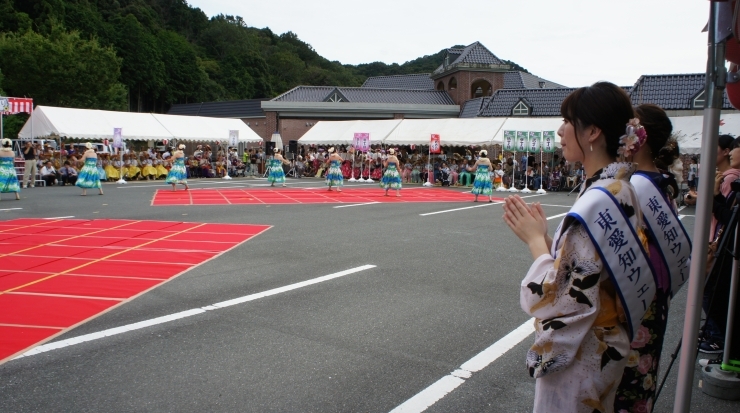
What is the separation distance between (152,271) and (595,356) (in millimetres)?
6071

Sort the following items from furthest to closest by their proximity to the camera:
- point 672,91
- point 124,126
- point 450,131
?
point 672,91 < point 450,131 < point 124,126

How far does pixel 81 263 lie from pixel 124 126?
20.0 m

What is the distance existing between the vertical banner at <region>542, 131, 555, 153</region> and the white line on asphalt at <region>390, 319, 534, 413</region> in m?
18.4

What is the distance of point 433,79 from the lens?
46.0 m

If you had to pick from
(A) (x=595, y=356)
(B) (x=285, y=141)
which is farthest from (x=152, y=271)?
(B) (x=285, y=141)

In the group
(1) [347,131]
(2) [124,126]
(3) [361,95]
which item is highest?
(3) [361,95]

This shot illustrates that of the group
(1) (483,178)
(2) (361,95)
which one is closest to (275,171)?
(1) (483,178)

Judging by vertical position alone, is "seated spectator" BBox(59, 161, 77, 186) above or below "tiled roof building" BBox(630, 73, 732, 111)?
below

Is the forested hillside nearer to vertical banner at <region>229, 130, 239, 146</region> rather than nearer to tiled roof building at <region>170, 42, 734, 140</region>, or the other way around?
tiled roof building at <region>170, 42, 734, 140</region>

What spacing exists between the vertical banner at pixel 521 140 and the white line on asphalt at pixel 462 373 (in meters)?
18.4

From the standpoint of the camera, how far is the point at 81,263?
283 inches

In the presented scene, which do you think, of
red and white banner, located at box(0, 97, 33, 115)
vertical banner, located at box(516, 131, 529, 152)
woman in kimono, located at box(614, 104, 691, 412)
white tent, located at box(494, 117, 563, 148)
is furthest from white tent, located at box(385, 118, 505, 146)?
woman in kimono, located at box(614, 104, 691, 412)

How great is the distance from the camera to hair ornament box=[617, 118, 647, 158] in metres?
1.81

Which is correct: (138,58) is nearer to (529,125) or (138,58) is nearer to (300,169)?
(300,169)
